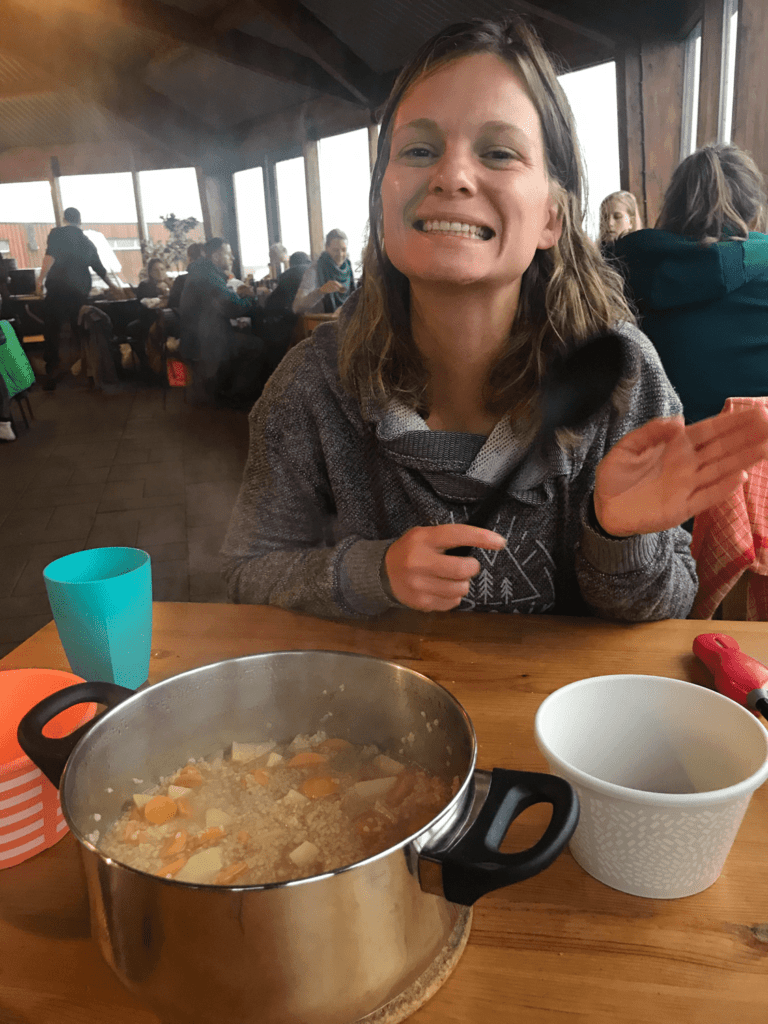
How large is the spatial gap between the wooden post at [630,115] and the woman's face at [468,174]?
8.3 inches

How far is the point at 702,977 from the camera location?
0.29 m

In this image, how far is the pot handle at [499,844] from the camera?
0.76 feet

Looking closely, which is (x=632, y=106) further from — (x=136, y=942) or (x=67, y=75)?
(x=136, y=942)

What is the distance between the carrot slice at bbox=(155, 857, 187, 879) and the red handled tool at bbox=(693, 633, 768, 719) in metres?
0.36

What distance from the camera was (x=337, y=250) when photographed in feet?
3.06

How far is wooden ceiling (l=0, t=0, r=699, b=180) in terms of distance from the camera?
2.54 ft

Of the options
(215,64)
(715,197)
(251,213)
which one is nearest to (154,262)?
(251,213)

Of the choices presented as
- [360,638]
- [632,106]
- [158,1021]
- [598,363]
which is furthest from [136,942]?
[632,106]

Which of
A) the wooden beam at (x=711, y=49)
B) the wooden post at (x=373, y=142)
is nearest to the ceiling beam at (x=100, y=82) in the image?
the wooden post at (x=373, y=142)

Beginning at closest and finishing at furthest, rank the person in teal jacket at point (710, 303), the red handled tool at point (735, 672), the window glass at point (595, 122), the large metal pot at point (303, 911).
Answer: the large metal pot at point (303, 911) → the red handled tool at point (735, 672) → the window glass at point (595, 122) → the person in teal jacket at point (710, 303)

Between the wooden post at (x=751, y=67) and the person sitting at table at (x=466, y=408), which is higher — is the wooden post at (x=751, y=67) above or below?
above

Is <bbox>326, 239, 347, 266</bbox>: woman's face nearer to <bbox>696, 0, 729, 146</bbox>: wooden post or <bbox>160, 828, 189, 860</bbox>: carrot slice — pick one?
<bbox>696, 0, 729, 146</bbox>: wooden post

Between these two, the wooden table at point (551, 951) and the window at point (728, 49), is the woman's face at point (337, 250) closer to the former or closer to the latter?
the window at point (728, 49)

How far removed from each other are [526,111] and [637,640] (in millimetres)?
511
